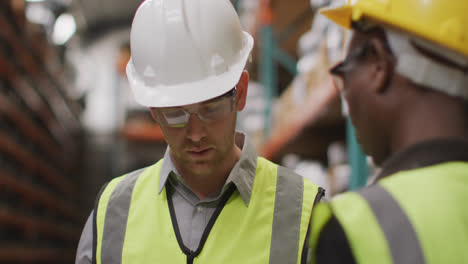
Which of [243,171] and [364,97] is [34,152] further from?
[364,97]

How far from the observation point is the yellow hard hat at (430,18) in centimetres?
101

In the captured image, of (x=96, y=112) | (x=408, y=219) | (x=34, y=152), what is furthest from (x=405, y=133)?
(x=96, y=112)

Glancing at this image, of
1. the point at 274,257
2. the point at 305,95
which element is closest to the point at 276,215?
the point at 274,257

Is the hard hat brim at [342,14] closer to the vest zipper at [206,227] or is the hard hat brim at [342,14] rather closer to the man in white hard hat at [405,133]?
the man in white hard hat at [405,133]

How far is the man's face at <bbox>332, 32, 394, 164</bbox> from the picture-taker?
1106mm

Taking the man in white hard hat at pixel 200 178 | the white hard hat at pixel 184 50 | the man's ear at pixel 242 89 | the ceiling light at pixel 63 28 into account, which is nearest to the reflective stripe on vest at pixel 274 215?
the man in white hard hat at pixel 200 178

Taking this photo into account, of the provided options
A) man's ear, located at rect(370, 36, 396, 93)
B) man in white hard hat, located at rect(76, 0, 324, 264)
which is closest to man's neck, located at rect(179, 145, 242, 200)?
man in white hard hat, located at rect(76, 0, 324, 264)

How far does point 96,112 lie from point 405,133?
1086 centimetres

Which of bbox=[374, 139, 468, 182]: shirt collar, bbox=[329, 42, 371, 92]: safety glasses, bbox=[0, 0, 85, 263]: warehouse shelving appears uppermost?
bbox=[329, 42, 371, 92]: safety glasses

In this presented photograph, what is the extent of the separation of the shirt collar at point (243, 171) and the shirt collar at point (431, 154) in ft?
2.42

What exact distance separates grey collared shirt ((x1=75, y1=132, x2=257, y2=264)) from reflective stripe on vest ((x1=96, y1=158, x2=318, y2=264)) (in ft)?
0.13

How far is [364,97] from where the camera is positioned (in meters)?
1.13

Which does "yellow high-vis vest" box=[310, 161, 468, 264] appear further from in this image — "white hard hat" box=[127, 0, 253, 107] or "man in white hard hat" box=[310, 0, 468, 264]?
"white hard hat" box=[127, 0, 253, 107]

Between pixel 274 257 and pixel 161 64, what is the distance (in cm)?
77
